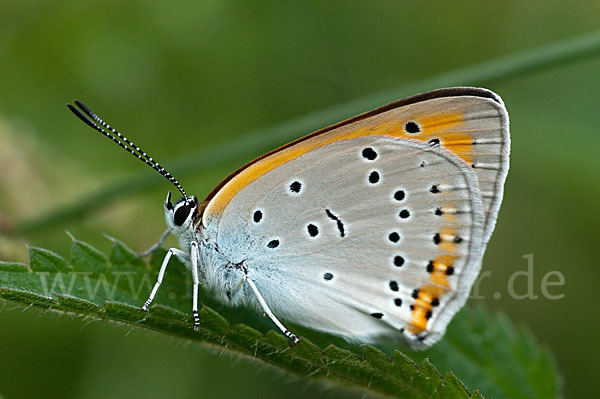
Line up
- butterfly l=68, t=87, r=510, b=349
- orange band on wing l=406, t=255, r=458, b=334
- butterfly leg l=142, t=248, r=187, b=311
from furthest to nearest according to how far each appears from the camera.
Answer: orange band on wing l=406, t=255, r=458, b=334
butterfly l=68, t=87, r=510, b=349
butterfly leg l=142, t=248, r=187, b=311

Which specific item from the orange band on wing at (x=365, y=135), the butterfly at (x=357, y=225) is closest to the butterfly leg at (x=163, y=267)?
the butterfly at (x=357, y=225)

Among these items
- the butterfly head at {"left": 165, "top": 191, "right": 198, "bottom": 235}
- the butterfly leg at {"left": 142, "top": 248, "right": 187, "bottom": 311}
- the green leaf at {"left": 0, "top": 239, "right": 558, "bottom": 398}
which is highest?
the butterfly head at {"left": 165, "top": 191, "right": 198, "bottom": 235}

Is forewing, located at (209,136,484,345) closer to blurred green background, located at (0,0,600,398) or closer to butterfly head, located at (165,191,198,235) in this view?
butterfly head, located at (165,191,198,235)

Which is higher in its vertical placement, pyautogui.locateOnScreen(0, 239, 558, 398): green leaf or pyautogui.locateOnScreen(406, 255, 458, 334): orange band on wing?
pyautogui.locateOnScreen(406, 255, 458, 334): orange band on wing

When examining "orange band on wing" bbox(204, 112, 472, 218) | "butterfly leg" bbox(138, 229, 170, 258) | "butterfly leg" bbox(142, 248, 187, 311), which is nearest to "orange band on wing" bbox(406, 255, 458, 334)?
"orange band on wing" bbox(204, 112, 472, 218)

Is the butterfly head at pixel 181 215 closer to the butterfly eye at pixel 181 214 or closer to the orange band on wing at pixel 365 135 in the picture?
the butterfly eye at pixel 181 214

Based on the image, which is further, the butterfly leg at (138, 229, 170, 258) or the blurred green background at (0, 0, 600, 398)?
the blurred green background at (0, 0, 600, 398)

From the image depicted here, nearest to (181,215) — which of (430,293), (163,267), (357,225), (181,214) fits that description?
(181,214)

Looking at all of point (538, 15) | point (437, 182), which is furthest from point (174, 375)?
point (538, 15)
